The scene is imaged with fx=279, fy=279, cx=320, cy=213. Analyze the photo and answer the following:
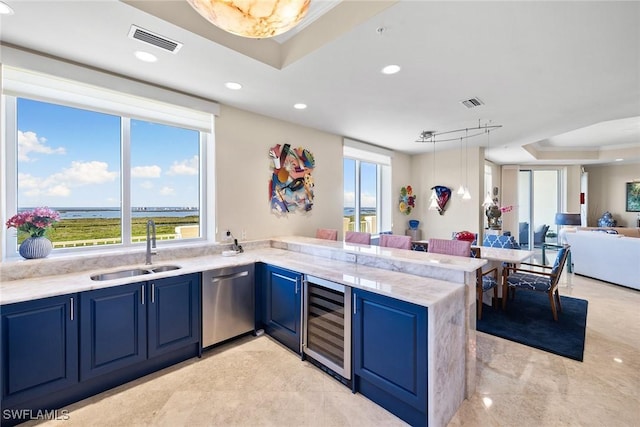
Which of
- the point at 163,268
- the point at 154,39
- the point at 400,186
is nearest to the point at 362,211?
the point at 400,186

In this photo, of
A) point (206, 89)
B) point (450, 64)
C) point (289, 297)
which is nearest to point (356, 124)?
point (450, 64)

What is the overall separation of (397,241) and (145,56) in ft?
9.99

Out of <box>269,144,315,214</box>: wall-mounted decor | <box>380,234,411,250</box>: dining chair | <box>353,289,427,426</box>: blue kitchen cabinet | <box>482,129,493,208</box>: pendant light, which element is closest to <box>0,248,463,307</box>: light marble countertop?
<box>353,289,427,426</box>: blue kitchen cabinet

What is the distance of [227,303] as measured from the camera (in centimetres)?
278

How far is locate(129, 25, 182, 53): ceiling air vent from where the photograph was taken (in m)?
1.97

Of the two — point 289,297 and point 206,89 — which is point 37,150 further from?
point 289,297

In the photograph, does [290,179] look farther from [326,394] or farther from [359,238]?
[326,394]

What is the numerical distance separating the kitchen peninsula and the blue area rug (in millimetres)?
1404

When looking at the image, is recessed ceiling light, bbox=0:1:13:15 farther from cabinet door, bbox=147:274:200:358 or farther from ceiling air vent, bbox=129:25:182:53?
cabinet door, bbox=147:274:200:358

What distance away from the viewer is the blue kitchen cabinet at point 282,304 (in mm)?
2607

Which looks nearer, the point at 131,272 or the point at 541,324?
the point at 131,272

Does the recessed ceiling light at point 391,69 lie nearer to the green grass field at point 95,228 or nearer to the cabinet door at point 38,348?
the green grass field at point 95,228

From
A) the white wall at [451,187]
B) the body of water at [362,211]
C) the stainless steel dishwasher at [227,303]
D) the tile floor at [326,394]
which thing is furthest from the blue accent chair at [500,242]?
the stainless steel dishwasher at [227,303]

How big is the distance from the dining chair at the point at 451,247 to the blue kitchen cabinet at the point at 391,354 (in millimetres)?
1426
